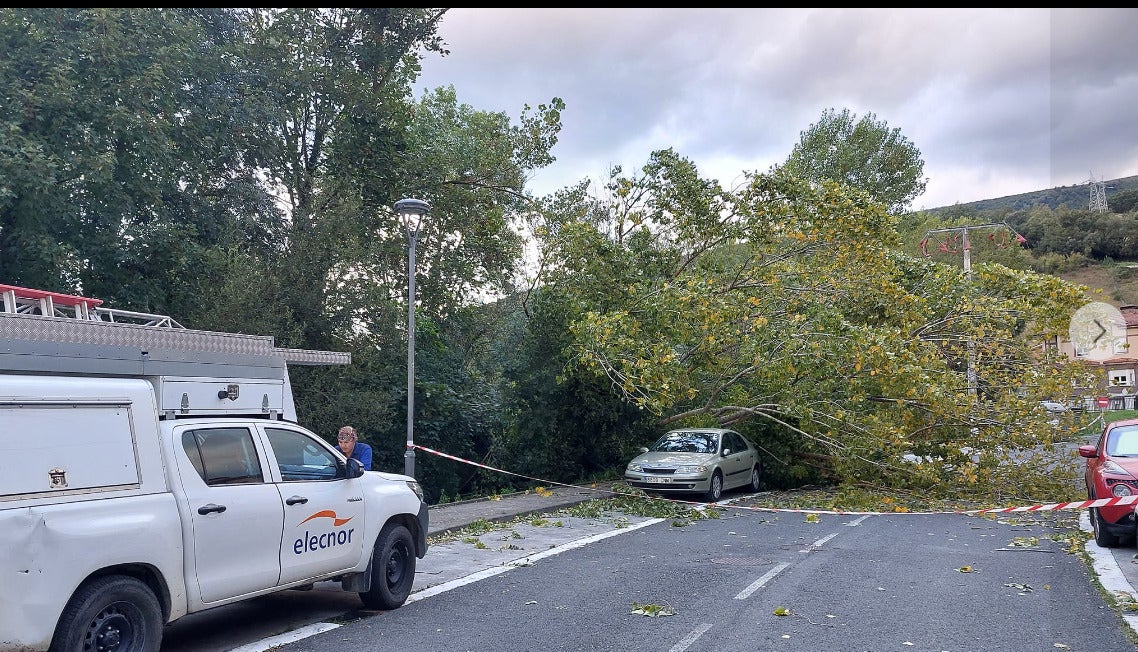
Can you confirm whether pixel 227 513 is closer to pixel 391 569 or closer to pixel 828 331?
pixel 391 569

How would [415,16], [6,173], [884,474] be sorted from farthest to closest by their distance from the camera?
1. [415,16]
2. [884,474]
3. [6,173]

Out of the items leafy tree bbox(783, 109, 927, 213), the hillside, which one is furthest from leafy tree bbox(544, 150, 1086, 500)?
the hillside

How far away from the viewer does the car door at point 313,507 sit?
7043mm

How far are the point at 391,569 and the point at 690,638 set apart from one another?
2953 mm

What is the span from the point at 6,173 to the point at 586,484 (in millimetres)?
12968

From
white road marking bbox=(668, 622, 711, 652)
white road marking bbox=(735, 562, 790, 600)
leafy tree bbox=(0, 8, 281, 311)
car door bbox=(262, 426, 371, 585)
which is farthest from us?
leafy tree bbox=(0, 8, 281, 311)

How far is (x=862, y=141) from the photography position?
155 feet

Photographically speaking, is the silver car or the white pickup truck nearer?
the white pickup truck

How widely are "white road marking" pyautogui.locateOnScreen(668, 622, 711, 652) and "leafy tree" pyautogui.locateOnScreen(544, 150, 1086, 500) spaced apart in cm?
1009

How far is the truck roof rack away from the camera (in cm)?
550

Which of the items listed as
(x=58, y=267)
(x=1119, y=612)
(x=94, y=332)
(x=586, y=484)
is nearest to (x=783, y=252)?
(x=586, y=484)

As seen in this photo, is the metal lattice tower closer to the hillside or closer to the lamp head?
the hillside

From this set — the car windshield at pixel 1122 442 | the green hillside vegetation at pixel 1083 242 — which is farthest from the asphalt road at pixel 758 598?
the green hillside vegetation at pixel 1083 242

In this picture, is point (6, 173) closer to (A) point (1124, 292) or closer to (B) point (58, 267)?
(B) point (58, 267)
